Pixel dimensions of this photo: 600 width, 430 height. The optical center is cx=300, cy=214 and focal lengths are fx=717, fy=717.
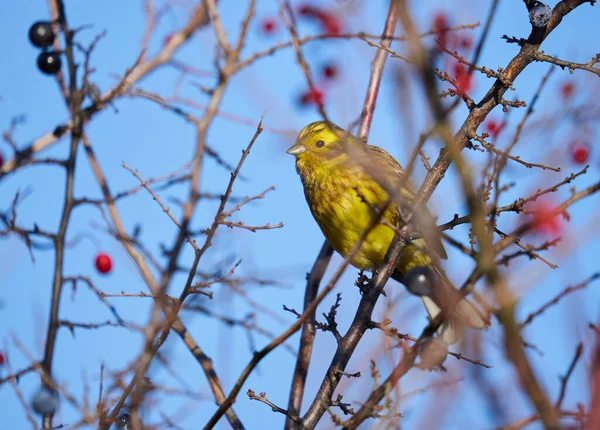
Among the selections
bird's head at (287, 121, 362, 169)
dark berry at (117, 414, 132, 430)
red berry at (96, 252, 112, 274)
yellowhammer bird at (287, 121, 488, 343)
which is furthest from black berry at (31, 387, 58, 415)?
bird's head at (287, 121, 362, 169)

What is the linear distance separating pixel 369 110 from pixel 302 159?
0.72m

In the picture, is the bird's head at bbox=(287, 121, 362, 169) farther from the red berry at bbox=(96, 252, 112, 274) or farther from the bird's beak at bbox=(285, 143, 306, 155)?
the red berry at bbox=(96, 252, 112, 274)

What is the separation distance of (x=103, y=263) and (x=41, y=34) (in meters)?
1.59

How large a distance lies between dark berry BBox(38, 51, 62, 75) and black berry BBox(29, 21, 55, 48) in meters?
0.20

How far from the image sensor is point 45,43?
4.82 m

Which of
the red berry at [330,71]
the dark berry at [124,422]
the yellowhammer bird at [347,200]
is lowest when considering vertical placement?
the dark berry at [124,422]

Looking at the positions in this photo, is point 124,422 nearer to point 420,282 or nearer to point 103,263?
point 420,282

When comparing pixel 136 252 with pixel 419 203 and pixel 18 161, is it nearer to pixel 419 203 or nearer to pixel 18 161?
pixel 18 161

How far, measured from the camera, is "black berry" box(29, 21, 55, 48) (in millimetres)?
4777

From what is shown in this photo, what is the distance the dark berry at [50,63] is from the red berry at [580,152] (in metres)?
3.59

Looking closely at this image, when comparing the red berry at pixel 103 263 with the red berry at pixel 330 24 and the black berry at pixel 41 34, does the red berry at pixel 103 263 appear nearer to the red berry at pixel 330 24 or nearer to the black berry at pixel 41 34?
the black berry at pixel 41 34

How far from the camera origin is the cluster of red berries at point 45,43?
4.61 metres

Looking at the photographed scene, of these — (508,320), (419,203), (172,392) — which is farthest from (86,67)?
(508,320)

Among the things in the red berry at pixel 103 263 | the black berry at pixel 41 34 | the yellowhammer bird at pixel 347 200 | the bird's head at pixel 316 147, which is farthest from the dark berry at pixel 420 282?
the black berry at pixel 41 34
